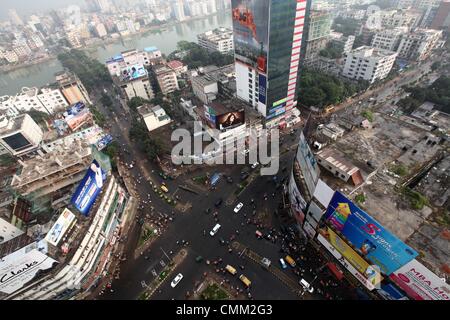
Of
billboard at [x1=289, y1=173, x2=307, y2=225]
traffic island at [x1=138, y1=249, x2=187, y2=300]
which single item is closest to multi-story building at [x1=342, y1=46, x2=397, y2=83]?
billboard at [x1=289, y1=173, x2=307, y2=225]

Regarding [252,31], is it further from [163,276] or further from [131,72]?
[163,276]

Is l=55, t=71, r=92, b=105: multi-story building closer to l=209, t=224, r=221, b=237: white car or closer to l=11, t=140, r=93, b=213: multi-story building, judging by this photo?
l=11, t=140, r=93, b=213: multi-story building

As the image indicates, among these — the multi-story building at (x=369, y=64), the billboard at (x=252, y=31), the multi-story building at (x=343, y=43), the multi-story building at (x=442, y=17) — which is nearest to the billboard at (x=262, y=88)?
the billboard at (x=252, y=31)

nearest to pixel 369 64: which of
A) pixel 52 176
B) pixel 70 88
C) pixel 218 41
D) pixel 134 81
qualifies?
pixel 218 41

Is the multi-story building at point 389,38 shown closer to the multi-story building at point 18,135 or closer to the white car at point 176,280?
the white car at point 176,280

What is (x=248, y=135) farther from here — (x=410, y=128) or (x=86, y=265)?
(x=86, y=265)

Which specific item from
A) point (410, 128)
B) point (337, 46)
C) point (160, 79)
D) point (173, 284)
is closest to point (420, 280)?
point (410, 128)
